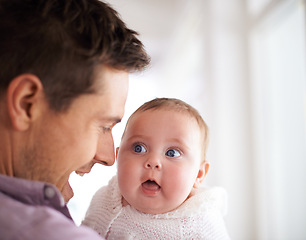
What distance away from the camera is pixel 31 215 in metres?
0.72

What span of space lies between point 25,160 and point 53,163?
8 cm

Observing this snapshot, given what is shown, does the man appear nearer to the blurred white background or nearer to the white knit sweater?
the white knit sweater

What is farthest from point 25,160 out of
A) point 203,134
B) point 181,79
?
point 181,79

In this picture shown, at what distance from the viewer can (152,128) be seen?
1.17 m

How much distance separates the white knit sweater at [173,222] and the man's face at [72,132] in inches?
10.9

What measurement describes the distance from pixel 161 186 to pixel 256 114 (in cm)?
195

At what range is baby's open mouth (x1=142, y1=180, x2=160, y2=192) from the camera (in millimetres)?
1114

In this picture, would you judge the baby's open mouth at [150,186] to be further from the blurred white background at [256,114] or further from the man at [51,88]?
the blurred white background at [256,114]

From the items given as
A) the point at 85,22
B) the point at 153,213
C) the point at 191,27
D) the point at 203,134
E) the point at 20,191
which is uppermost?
the point at 191,27

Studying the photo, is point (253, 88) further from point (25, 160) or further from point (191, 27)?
point (25, 160)

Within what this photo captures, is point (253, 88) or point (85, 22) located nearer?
point (85, 22)

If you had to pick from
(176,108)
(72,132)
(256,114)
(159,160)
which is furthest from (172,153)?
(256,114)

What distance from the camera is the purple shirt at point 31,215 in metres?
0.69

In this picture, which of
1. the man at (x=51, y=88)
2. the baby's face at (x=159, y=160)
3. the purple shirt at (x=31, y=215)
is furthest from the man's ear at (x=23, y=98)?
the baby's face at (x=159, y=160)
